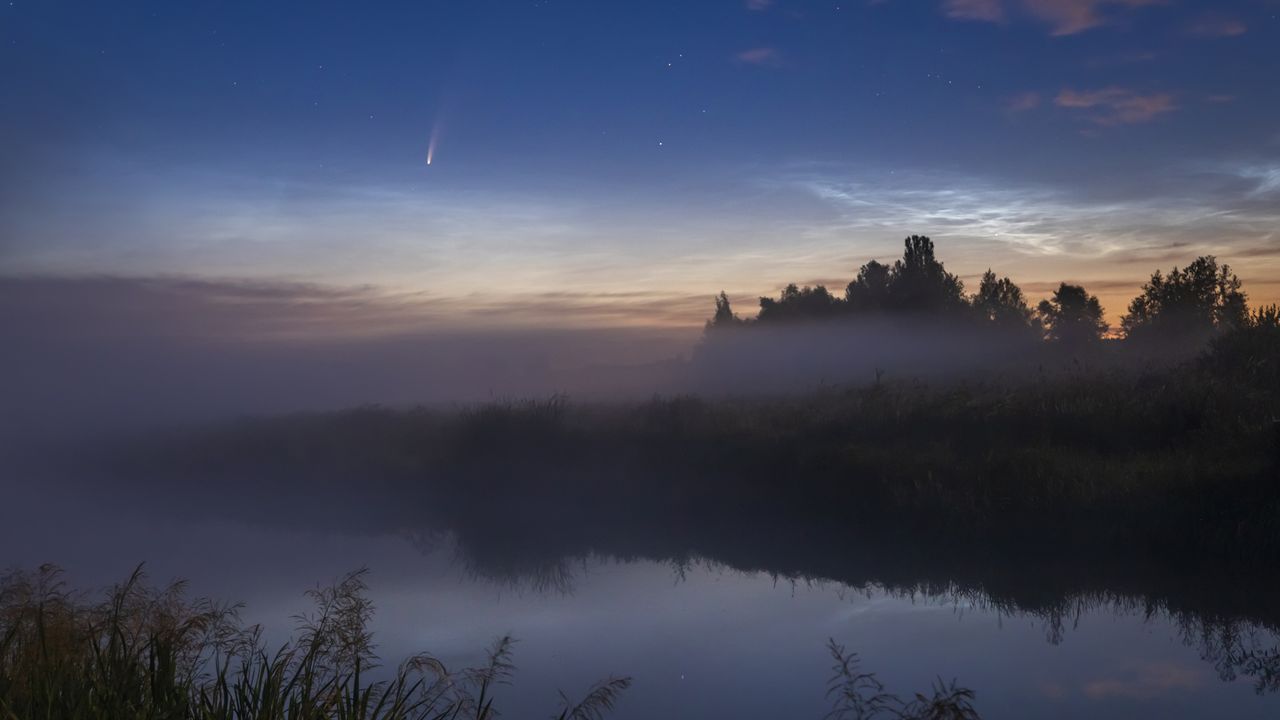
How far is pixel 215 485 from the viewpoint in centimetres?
2966

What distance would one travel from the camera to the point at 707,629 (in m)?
11.5

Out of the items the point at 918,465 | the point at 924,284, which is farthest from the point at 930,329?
the point at 918,465

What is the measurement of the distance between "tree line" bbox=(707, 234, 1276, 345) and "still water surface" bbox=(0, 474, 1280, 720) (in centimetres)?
2429

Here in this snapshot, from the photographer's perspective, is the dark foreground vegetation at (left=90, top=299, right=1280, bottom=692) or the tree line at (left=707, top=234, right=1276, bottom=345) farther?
the tree line at (left=707, top=234, right=1276, bottom=345)

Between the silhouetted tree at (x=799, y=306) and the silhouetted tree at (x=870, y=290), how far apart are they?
4.13ft

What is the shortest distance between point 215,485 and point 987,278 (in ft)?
167

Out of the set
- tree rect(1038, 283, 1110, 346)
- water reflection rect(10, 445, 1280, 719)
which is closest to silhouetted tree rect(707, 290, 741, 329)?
tree rect(1038, 283, 1110, 346)

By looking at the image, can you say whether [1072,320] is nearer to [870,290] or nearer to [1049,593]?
[870,290]

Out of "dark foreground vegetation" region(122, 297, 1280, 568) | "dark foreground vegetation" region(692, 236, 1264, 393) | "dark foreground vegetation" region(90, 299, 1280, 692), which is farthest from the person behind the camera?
"dark foreground vegetation" region(692, 236, 1264, 393)

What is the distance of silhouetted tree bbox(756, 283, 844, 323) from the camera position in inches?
2459

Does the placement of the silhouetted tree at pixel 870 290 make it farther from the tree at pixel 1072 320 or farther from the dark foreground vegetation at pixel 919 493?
the dark foreground vegetation at pixel 919 493

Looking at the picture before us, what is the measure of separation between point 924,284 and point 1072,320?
12.5 metres

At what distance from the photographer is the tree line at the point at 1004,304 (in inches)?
1567

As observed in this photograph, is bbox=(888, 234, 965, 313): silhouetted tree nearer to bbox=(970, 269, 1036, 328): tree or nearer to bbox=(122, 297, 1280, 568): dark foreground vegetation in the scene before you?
bbox=(970, 269, 1036, 328): tree
